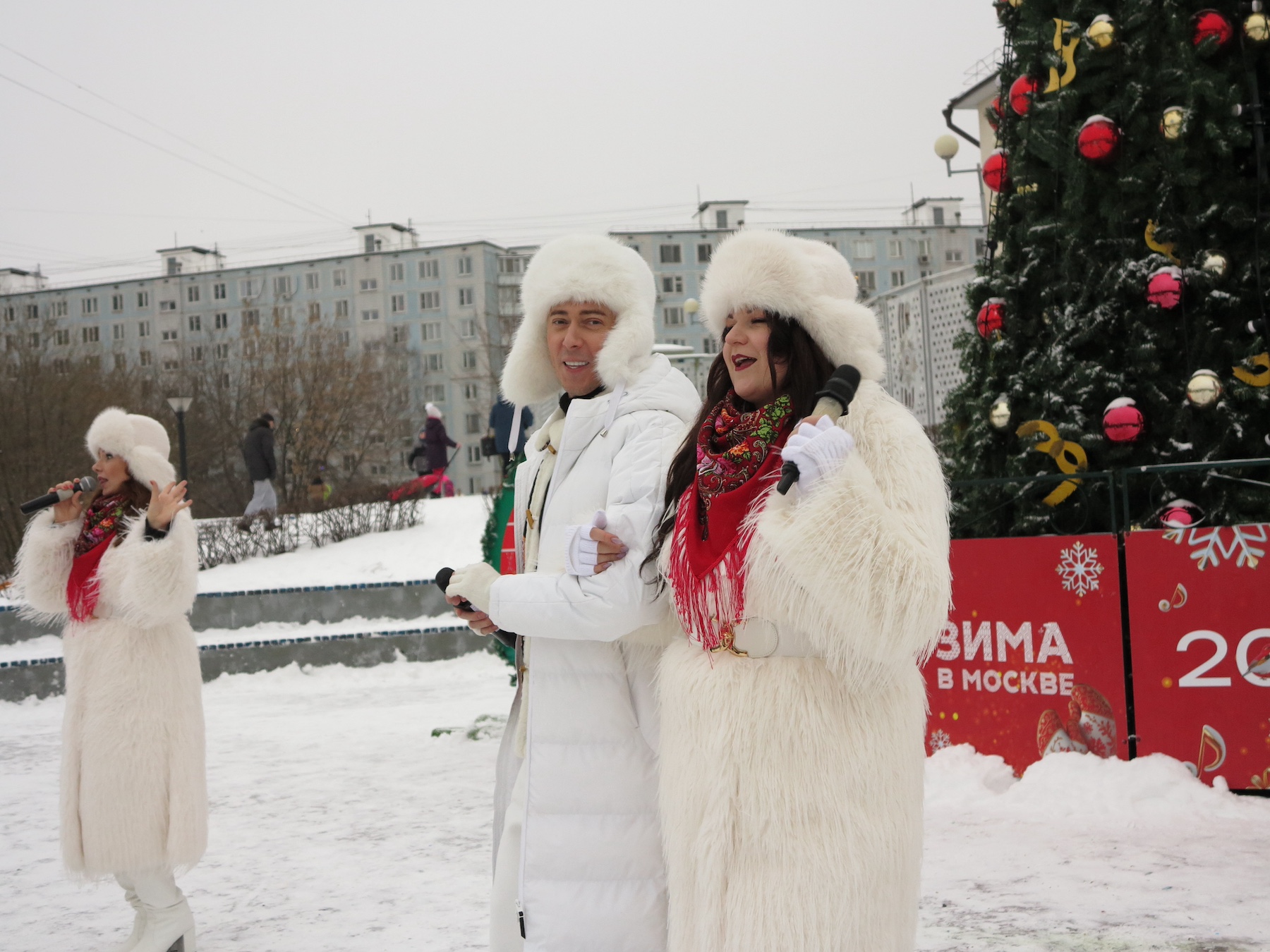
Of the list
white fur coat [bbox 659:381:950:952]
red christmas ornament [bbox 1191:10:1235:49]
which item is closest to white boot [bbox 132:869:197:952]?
white fur coat [bbox 659:381:950:952]

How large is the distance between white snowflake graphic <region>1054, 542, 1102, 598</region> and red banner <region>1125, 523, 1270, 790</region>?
16 centimetres

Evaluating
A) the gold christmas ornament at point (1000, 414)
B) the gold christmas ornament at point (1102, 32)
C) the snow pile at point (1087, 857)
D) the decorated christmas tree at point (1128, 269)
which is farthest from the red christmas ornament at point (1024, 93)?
the snow pile at point (1087, 857)

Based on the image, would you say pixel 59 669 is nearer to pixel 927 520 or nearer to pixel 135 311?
pixel 927 520

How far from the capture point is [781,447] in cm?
227

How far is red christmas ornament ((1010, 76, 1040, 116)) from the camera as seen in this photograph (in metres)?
6.21

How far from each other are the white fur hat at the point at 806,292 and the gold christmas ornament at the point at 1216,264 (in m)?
4.08

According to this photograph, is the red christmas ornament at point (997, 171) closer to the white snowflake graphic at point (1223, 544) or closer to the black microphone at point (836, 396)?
the white snowflake graphic at point (1223, 544)

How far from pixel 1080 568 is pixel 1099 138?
7.64 ft

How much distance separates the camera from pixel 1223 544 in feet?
16.1

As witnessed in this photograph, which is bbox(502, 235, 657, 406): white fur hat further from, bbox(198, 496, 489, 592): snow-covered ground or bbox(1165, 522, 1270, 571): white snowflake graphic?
bbox(198, 496, 489, 592): snow-covered ground

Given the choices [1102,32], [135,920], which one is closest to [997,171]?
[1102,32]

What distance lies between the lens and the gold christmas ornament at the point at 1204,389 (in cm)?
539

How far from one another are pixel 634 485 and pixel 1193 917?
2.73m

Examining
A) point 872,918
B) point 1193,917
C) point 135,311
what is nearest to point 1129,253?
point 1193,917
